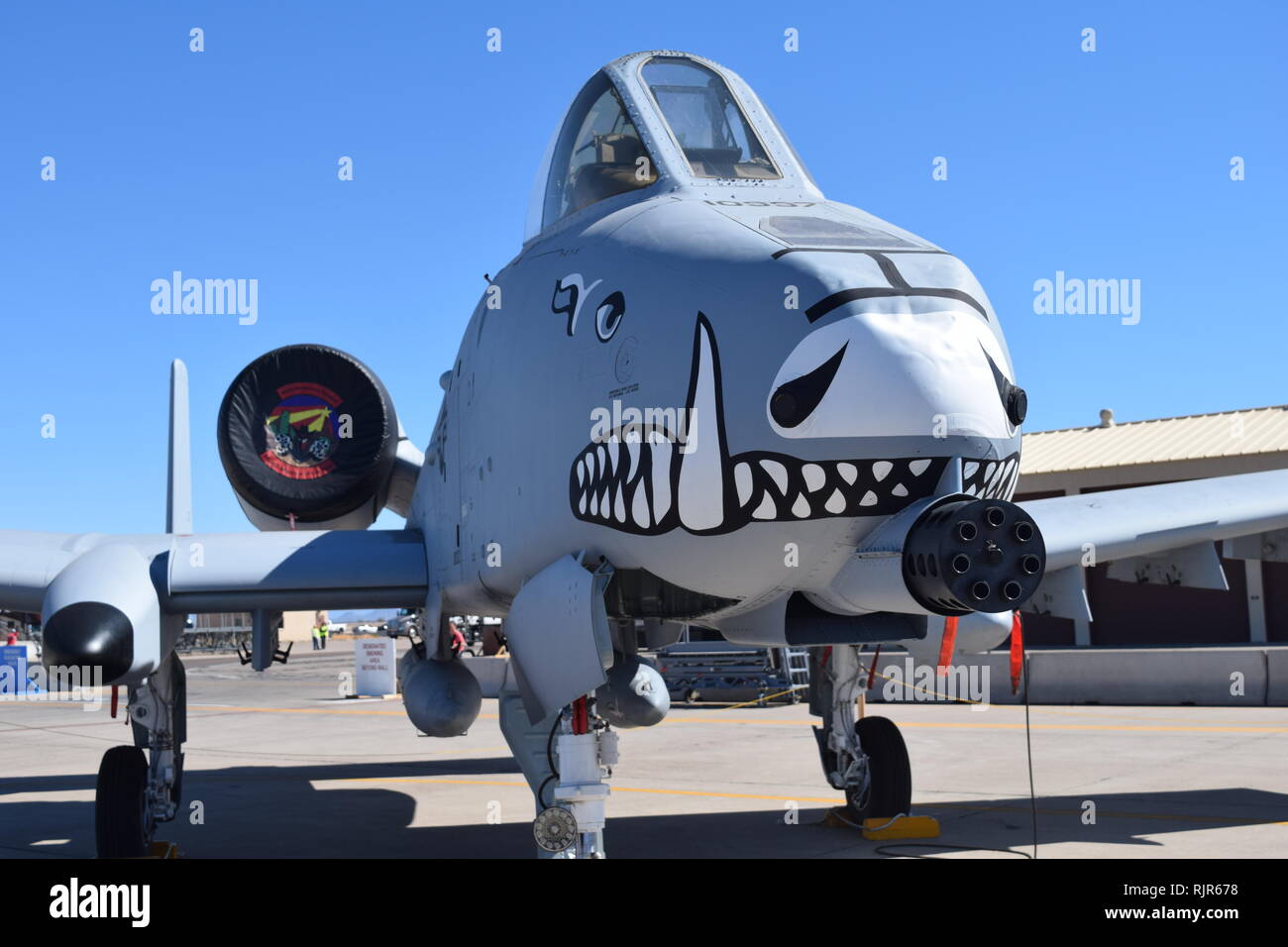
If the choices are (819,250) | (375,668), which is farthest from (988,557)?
(375,668)

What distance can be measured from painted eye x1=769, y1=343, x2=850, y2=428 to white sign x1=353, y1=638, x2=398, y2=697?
27.6 metres

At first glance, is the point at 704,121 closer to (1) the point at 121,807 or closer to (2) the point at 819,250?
(2) the point at 819,250

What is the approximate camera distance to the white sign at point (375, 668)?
104ft

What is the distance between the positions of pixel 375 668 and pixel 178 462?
18.7m

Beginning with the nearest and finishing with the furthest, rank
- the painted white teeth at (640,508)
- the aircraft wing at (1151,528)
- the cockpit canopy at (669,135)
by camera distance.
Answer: the painted white teeth at (640,508) < the cockpit canopy at (669,135) < the aircraft wing at (1151,528)

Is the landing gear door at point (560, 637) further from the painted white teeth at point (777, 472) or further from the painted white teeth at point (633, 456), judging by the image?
the painted white teeth at point (777, 472)

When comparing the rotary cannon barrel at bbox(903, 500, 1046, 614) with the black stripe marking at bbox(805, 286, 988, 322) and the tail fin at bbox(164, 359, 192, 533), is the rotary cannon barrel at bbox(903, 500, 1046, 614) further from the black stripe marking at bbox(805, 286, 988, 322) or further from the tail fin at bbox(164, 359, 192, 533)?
the tail fin at bbox(164, 359, 192, 533)

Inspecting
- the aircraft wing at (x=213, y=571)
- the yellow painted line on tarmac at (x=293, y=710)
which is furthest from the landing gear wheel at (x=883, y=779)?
the yellow painted line on tarmac at (x=293, y=710)

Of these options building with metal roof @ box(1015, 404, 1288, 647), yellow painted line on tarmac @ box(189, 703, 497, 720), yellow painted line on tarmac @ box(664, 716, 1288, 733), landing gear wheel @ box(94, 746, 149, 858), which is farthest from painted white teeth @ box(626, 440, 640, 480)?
building with metal roof @ box(1015, 404, 1288, 647)

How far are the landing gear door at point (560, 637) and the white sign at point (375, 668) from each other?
2614cm

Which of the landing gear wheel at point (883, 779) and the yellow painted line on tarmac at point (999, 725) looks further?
the yellow painted line on tarmac at point (999, 725)
